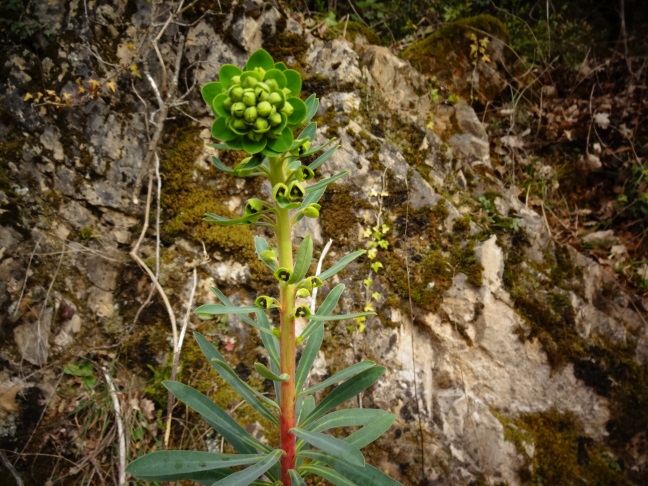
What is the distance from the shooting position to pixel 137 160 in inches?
96.9

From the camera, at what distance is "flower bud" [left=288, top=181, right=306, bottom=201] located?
1093 mm

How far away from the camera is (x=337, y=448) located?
44.6 inches

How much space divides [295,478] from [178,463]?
1.18 feet

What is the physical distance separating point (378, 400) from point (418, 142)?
177 cm

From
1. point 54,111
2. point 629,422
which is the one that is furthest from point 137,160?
point 629,422

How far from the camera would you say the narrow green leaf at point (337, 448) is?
43.9 inches

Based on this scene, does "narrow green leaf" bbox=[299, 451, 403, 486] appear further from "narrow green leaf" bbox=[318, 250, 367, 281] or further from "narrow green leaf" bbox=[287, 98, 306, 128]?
"narrow green leaf" bbox=[287, 98, 306, 128]

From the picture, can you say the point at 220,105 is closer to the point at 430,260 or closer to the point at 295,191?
the point at 295,191

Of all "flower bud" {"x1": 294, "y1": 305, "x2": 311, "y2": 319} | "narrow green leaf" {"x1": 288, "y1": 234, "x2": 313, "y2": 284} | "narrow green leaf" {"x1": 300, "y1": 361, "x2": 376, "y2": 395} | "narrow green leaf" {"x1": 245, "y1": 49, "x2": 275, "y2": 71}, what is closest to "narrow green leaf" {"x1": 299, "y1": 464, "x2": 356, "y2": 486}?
"narrow green leaf" {"x1": 300, "y1": 361, "x2": 376, "y2": 395}

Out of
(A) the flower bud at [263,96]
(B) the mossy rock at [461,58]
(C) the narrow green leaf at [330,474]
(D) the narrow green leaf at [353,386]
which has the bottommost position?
(C) the narrow green leaf at [330,474]

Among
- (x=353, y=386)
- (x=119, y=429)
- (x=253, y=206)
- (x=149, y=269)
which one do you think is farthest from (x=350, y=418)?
(x=149, y=269)

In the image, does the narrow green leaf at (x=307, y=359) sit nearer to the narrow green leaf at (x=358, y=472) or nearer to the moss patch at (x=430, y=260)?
the narrow green leaf at (x=358, y=472)

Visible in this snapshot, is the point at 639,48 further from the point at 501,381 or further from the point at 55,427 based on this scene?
the point at 55,427

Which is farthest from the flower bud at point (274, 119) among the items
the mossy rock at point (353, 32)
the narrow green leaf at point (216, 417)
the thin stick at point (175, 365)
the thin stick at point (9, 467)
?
the mossy rock at point (353, 32)
